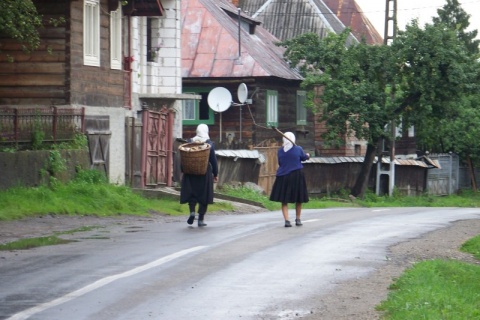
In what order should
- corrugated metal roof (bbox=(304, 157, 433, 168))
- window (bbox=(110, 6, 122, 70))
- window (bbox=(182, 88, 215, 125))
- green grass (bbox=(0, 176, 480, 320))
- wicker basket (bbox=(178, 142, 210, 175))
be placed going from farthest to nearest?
corrugated metal roof (bbox=(304, 157, 433, 168))
window (bbox=(182, 88, 215, 125))
window (bbox=(110, 6, 122, 70))
wicker basket (bbox=(178, 142, 210, 175))
green grass (bbox=(0, 176, 480, 320))

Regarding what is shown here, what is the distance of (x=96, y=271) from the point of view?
11.6 meters

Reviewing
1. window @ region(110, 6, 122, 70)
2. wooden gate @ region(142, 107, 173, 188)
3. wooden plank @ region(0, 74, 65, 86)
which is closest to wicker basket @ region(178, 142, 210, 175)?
wooden plank @ region(0, 74, 65, 86)

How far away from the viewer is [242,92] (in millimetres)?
41562

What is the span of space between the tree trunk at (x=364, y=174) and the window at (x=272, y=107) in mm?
4083

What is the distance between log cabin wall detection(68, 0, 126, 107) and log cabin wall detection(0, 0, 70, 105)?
23 centimetres

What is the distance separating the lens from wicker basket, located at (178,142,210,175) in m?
18.3

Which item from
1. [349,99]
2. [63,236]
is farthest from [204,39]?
[63,236]

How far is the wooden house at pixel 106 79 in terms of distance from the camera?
2483 centimetres

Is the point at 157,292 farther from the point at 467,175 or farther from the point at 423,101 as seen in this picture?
the point at 467,175

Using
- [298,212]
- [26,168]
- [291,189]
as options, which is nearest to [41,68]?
[26,168]

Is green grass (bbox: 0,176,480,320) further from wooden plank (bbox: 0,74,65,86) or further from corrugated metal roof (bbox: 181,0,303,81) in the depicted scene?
corrugated metal roof (bbox: 181,0,303,81)

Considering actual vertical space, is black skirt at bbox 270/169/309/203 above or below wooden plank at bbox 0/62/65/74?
below

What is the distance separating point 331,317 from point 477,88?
3206cm

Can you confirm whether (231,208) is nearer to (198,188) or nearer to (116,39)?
(116,39)
